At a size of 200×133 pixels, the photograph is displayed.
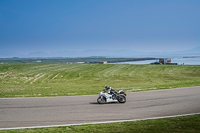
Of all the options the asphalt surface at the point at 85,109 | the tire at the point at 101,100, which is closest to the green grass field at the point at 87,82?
the asphalt surface at the point at 85,109

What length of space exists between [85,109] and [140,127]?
4591mm

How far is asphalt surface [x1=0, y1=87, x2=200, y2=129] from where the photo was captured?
38.8 ft

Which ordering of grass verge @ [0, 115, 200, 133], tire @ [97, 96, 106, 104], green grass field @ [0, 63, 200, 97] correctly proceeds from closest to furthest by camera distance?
1. grass verge @ [0, 115, 200, 133]
2. tire @ [97, 96, 106, 104]
3. green grass field @ [0, 63, 200, 97]

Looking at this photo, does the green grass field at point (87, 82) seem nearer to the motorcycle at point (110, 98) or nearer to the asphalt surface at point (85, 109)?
the asphalt surface at point (85, 109)

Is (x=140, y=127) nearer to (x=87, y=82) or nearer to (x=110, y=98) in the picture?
(x=110, y=98)

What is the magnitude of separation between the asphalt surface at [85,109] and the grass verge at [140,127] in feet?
3.49

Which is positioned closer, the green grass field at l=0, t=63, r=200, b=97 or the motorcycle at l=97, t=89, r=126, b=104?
the motorcycle at l=97, t=89, r=126, b=104

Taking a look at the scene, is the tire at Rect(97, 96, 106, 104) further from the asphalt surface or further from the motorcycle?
the asphalt surface

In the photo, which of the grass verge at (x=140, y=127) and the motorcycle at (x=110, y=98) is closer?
the grass verge at (x=140, y=127)

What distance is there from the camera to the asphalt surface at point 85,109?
11.8 meters

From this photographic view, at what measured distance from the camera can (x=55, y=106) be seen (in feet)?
49.4

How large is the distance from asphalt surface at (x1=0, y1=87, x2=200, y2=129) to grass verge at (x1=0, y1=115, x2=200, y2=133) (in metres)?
1.06

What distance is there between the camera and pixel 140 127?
33.2 feet

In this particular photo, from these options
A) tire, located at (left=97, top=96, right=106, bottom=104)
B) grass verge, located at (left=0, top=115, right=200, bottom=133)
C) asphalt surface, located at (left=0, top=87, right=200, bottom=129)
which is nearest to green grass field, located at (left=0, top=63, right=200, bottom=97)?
asphalt surface, located at (left=0, top=87, right=200, bottom=129)
